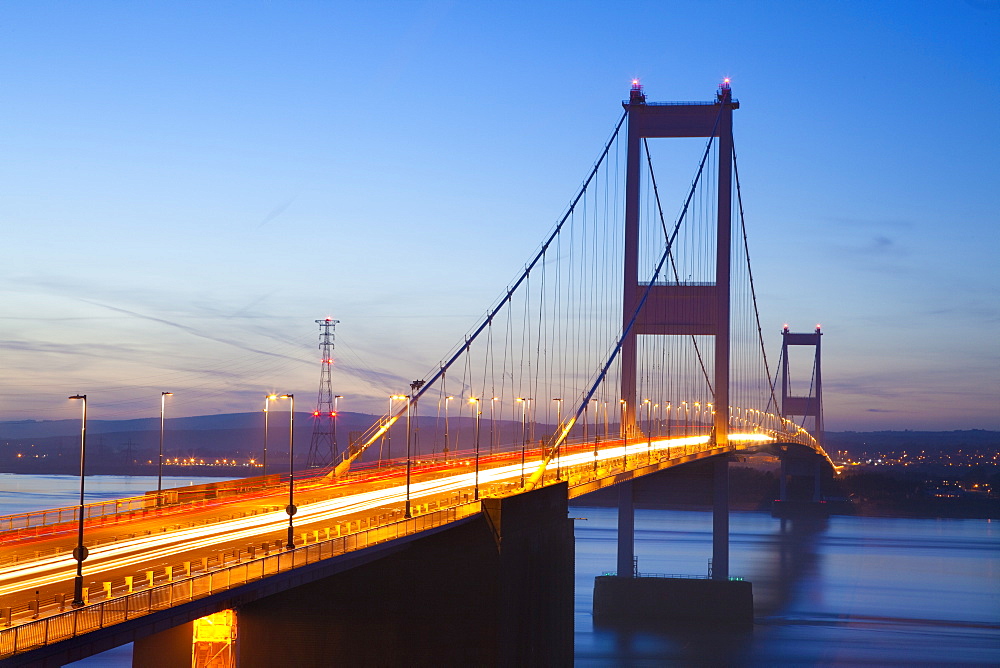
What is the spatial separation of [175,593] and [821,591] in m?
65.2

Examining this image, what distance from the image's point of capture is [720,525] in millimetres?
57562

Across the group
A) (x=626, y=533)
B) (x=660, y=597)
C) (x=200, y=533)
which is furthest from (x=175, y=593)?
(x=626, y=533)

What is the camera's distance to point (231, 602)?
65.0ft

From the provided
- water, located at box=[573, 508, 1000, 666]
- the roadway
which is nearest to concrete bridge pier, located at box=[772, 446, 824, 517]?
water, located at box=[573, 508, 1000, 666]

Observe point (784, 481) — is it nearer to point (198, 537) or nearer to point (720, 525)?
point (720, 525)

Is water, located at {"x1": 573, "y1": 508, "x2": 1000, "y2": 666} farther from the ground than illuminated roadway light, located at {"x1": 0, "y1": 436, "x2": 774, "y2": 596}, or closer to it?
closer to it

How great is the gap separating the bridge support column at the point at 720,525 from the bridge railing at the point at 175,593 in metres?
32.3

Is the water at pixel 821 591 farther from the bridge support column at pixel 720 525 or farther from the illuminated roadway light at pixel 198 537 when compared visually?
the illuminated roadway light at pixel 198 537

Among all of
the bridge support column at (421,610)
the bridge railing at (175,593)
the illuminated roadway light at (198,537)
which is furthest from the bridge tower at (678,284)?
the bridge railing at (175,593)

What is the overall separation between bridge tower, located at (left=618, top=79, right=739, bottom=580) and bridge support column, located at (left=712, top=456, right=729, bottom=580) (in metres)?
0.05

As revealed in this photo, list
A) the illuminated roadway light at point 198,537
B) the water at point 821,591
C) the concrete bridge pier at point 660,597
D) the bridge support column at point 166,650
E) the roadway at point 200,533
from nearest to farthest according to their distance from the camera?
1. the roadway at point 200,533
2. the illuminated roadway light at point 198,537
3. the bridge support column at point 166,650
4. the water at point 821,591
5. the concrete bridge pier at point 660,597

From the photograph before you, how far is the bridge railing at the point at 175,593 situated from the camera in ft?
47.6

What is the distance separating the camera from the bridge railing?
14500 mm

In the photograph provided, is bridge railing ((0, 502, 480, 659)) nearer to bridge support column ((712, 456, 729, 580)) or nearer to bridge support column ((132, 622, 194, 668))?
bridge support column ((132, 622, 194, 668))
